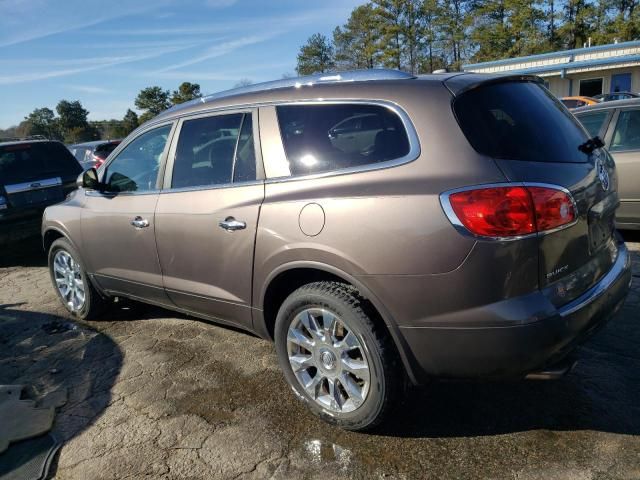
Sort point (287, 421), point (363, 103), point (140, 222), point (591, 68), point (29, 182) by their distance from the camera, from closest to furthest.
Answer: point (363, 103) < point (287, 421) < point (140, 222) < point (29, 182) < point (591, 68)

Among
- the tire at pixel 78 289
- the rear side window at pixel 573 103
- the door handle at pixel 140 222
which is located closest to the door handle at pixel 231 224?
the door handle at pixel 140 222

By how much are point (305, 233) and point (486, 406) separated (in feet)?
4.76

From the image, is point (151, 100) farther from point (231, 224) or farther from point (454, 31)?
point (231, 224)

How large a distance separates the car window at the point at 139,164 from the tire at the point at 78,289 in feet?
2.82

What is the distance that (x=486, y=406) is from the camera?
2928 millimetres

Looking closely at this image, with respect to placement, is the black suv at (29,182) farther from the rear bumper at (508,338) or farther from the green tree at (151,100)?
the green tree at (151,100)

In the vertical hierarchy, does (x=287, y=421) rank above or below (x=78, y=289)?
below

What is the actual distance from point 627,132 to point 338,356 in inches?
188

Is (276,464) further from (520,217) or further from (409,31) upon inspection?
(409,31)

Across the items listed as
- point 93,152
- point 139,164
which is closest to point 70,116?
point 93,152

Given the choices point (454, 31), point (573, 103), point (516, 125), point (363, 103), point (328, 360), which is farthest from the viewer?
point (454, 31)

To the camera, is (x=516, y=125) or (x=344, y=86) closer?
(x=516, y=125)

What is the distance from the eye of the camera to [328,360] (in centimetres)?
278

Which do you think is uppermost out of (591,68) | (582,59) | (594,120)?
(594,120)
